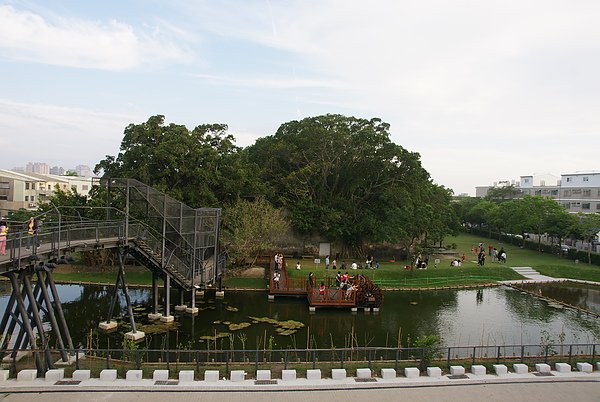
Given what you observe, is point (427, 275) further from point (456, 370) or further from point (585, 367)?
point (456, 370)

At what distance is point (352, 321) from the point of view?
30.0 m

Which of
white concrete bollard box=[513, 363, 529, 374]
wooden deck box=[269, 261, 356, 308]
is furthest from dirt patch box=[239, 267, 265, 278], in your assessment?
white concrete bollard box=[513, 363, 529, 374]

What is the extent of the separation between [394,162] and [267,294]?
23297 millimetres

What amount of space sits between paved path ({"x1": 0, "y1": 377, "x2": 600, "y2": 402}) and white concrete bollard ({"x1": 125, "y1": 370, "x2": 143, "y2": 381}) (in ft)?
2.74

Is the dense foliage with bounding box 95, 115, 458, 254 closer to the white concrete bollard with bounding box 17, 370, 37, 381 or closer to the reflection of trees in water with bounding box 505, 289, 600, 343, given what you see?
the reflection of trees in water with bounding box 505, 289, 600, 343

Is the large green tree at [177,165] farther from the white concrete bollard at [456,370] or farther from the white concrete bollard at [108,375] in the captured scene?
the white concrete bollard at [456,370]

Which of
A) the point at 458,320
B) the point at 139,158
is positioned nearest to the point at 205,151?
the point at 139,158

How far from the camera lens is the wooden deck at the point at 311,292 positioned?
32.0 meters

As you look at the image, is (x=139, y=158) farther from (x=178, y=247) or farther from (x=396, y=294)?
(x=396, y=294)

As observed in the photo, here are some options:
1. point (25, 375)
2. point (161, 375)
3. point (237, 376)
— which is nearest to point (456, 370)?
point (237, 376)

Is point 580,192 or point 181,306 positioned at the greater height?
point 580,192

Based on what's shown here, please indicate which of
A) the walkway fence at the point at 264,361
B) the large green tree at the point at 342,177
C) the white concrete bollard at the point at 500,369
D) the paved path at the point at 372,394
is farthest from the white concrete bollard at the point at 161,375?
the large green tree at the point at 342,177

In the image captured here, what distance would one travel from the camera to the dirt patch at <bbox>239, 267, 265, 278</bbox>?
40281 mm

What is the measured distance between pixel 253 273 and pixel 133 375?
82.4ft
